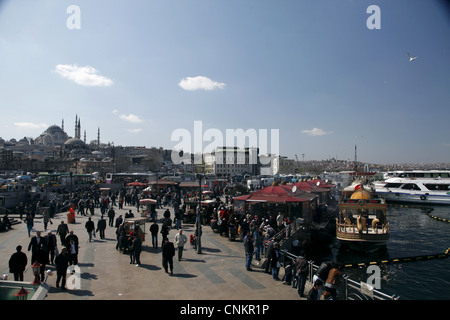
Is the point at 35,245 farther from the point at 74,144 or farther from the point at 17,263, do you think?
the point at 74,144

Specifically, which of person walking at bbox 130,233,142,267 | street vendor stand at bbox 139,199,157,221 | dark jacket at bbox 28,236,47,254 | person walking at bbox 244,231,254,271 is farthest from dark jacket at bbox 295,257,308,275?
street vendor stand at bbox 139,199,157,221

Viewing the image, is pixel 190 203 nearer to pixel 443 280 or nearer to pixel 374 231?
pixel 374 231

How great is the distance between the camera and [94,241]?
1220cm

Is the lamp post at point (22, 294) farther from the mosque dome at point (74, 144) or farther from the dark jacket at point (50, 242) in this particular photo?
the mosque dome at point (74, 144)

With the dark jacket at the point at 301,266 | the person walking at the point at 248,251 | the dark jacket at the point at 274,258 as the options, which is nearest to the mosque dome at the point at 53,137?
the person walking at the point at 248,251

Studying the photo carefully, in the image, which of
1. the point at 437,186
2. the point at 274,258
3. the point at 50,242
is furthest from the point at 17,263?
the point at 437,186

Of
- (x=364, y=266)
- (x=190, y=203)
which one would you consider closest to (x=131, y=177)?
(x=190, y=203)

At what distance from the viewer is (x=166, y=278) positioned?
7.98 m

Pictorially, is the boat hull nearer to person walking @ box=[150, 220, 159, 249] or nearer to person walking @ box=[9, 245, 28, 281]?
person walking @ box=[150, 220, 159, 249]

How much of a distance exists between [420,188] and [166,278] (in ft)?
140

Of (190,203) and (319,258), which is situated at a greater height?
(190,203)

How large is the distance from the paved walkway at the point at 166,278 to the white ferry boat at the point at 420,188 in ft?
122

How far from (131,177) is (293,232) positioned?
5127 cm

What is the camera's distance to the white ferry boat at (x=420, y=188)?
3741cm
